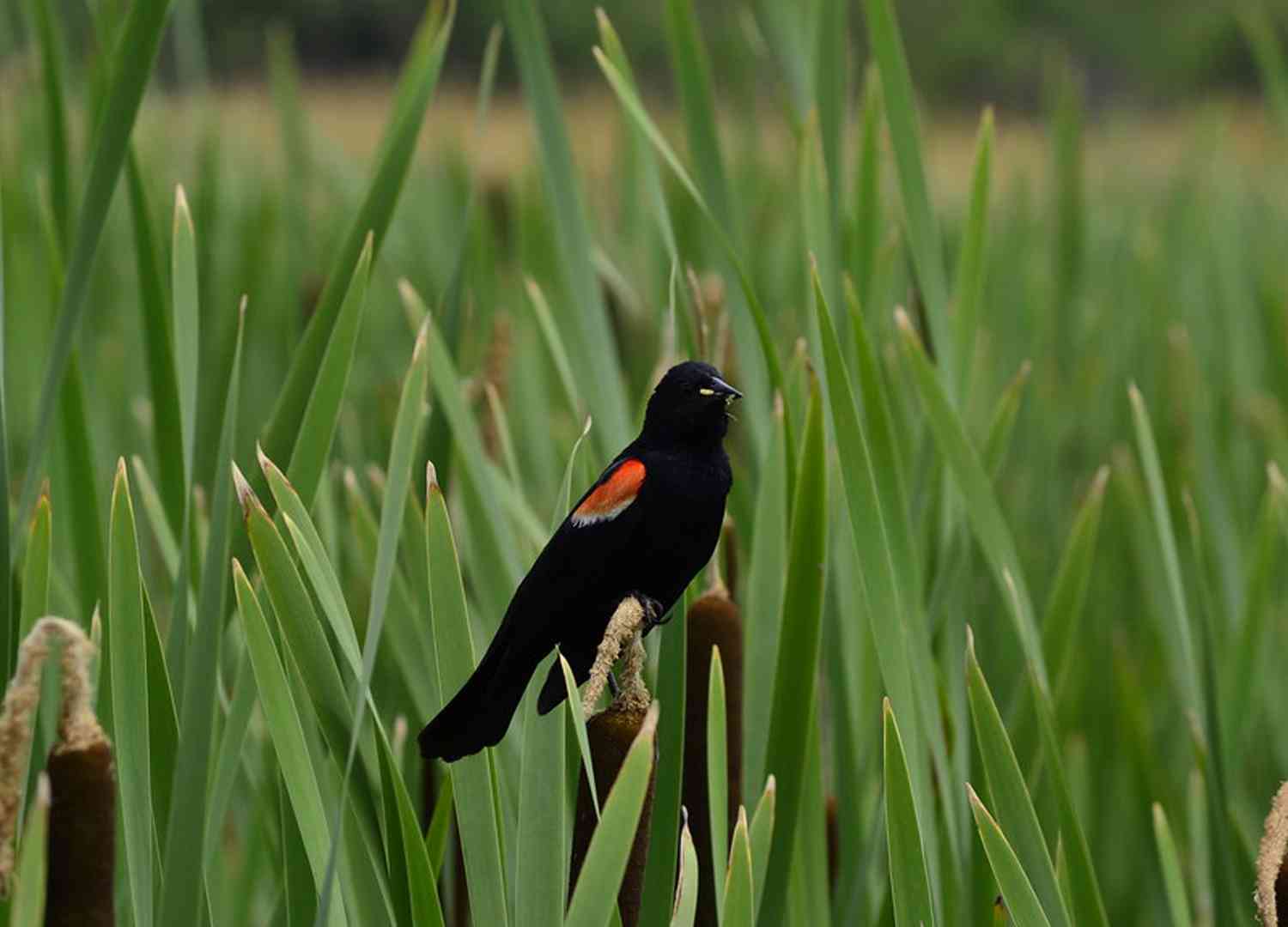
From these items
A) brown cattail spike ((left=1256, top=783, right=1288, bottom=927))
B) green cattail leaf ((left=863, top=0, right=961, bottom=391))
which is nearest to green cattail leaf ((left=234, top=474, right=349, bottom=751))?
brown cattail spike ((left=1256, top=783, right=1288, bottom=927))

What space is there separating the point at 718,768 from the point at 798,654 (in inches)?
3.9

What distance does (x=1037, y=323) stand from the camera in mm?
2080

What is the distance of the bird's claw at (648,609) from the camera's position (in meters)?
0.51

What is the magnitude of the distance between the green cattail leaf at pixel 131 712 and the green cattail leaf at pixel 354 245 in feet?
0.41

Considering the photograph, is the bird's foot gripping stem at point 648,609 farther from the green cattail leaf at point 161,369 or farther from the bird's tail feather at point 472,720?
the green cattail leaf at point 161,369

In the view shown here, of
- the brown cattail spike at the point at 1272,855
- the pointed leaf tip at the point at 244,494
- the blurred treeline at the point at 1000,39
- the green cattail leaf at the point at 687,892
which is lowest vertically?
the blurred treeline at the point at 1000,39

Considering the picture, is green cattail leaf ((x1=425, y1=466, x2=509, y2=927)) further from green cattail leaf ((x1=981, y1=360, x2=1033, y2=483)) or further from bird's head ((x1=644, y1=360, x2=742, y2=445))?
green cattail leaf ((x1=981, y1=360, x2=1033, y2=483))

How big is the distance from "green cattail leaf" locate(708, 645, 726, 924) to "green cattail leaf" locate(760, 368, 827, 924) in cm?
7

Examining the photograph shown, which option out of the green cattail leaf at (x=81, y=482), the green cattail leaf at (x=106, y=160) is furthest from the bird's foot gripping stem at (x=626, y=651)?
the green cattail leaf at (x=81, y=482)

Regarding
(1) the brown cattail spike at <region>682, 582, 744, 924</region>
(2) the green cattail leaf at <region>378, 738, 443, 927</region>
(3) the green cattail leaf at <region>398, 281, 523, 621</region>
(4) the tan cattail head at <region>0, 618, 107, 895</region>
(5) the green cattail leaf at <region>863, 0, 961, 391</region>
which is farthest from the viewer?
(5) the green cattail leaf at <region>863, 0, 961, 391</region>

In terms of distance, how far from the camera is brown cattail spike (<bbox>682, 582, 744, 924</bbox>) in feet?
2.21

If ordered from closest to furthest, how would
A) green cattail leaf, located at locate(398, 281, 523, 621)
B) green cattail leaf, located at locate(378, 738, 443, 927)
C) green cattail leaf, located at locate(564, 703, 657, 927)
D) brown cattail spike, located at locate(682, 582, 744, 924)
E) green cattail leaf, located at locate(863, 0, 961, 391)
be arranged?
green cattail leaf, located at locate(564, 703, 657, 927) → green cattail leaf, located at locate(378, 738, 443, 927) → brown cattail spike, located at locate(682, 582, 744, 924) → green cattail leaf, located at locate(398, 281, 523, 621) → green cattail leaf, located at locate(863, 0, 961, 391)

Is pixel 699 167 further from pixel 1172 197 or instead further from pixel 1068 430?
pixel 1172 197

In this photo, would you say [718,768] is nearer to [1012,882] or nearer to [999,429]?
[1012,882]
